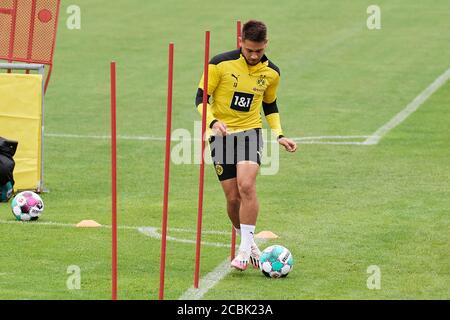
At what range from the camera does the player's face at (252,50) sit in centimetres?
1265

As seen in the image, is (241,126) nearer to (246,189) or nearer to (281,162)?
(246,189)

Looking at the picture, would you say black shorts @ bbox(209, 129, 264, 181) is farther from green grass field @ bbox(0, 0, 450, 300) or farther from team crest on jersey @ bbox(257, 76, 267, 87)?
green grass field @ bbox(0, 0, 450, 300)

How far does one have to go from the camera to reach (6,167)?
1673cm

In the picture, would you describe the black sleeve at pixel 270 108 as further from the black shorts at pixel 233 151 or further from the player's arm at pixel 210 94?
the player's arm at pixel 210 94

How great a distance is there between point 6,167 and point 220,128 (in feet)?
17.3

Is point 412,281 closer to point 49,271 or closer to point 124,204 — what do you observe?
point 49,271

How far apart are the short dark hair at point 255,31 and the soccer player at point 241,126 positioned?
42 mm

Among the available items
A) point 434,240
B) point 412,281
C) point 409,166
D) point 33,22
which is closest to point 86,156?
point 33,22

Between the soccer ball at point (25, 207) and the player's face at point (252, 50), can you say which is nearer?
the player's face at point (252, 50)

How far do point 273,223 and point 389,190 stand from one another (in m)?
3.02

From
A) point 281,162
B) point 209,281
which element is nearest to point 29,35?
point 281,162

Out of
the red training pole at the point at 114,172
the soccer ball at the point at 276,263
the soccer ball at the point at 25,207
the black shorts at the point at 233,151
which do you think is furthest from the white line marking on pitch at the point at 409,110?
the red training pole at the point at 114,172

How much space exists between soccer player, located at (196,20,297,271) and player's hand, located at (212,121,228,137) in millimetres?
212
